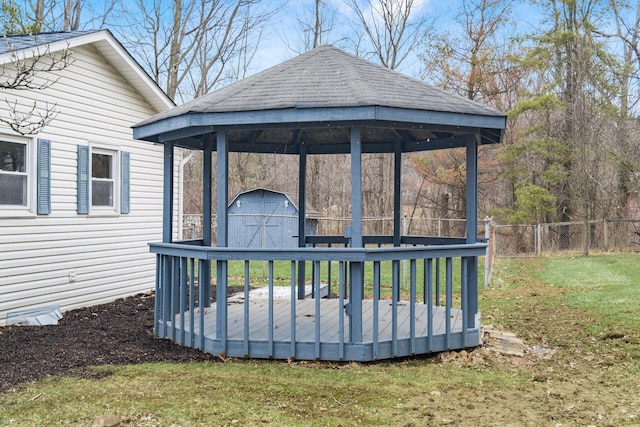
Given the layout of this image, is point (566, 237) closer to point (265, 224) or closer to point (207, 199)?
point (265, 224)

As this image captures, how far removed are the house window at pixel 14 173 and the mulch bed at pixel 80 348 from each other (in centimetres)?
173

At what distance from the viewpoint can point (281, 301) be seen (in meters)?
7.71

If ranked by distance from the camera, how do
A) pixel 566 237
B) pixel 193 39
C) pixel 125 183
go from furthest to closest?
1. pixel 193 39
2. pixel 566 237
3. pixel 125 183

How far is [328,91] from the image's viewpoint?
17.6 ft

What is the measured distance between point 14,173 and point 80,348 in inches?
124

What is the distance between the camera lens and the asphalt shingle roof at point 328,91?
5.17 meters

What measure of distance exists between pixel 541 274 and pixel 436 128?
346 inches

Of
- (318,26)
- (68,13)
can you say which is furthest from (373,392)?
(318,26)

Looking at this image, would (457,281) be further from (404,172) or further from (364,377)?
(404,172)

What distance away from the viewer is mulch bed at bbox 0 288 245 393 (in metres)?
5.02

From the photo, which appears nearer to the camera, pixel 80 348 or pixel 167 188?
pixel 80 348

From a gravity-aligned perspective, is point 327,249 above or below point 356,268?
above

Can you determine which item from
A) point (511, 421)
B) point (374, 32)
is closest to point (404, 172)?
point (374, 32)

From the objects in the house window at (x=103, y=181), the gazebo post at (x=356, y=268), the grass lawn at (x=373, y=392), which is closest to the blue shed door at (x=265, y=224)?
the house window at (x=103, y=181)
